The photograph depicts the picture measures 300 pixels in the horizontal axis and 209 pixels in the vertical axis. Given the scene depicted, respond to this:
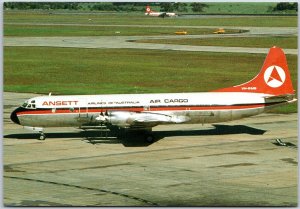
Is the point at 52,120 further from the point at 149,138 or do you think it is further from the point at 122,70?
the point at 122,70

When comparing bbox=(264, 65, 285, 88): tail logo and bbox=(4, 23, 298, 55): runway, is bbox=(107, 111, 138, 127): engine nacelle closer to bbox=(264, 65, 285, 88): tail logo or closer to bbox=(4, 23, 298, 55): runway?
bbox=(264, 65, 285, 88): tail logo

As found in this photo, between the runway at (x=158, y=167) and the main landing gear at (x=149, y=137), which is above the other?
the main landing gear at (x=149, y=137)

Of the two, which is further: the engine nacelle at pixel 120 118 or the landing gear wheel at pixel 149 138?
the landing gear wheel at pixel 149 138

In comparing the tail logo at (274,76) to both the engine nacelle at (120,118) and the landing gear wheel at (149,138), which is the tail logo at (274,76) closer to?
the landing gear wheel at (149,138)

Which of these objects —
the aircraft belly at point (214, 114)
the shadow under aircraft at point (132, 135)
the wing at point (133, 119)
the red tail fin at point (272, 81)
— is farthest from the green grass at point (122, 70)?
the wing at point (133, 119)

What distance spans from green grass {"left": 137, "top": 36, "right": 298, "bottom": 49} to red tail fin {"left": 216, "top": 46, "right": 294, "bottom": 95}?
79.0 meters

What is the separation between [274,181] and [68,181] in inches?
495

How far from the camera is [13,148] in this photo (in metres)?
54.8

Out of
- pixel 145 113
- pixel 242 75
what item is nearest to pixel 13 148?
pixel 145 113

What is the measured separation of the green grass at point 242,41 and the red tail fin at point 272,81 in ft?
259

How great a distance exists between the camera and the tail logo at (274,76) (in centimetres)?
5978

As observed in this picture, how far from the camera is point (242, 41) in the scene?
15300 cm

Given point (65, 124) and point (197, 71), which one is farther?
point (197, 71)

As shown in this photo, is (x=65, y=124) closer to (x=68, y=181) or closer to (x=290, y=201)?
(x=68, y=181)
